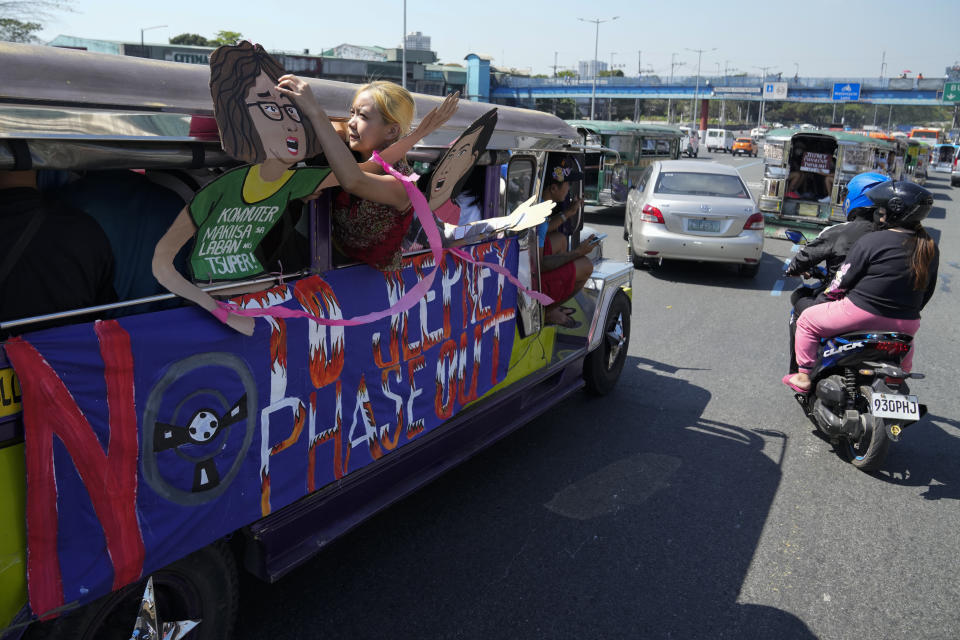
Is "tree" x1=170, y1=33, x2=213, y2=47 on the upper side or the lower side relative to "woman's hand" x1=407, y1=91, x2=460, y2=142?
upper

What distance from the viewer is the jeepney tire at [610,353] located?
575 centimetres

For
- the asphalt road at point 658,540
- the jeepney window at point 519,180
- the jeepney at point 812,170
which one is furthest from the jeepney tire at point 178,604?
the jeepney at point 812,170

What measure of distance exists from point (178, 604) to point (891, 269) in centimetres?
461

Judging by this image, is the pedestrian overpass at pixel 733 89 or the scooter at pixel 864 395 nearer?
the scooter at pixel 864 395

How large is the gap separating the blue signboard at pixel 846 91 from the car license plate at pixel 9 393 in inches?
3176

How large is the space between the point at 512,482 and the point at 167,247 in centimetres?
280

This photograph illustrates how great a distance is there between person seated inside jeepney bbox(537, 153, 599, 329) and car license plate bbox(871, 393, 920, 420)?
6.74ft

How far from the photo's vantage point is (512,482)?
14.8 feet

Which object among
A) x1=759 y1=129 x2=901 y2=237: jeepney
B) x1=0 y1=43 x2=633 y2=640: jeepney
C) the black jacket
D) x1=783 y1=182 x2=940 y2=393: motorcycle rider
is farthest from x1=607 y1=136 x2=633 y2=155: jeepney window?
x1=0 y1=43 x2=633 y2=640: jeepney

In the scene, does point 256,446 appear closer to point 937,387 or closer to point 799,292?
point 799,292

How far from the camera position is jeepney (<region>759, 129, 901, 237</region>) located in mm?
15094

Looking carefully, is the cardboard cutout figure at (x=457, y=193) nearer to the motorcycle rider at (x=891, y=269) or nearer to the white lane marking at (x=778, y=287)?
the motorcycle rider at (x=891, y=269)

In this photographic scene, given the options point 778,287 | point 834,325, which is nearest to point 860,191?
point 834,325

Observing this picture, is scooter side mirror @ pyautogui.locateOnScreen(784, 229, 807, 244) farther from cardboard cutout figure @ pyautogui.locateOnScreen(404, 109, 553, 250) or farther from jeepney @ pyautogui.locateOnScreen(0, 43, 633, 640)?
jeepney @ pyautogui.locateOnScreen(0, 43, 633, 640)
